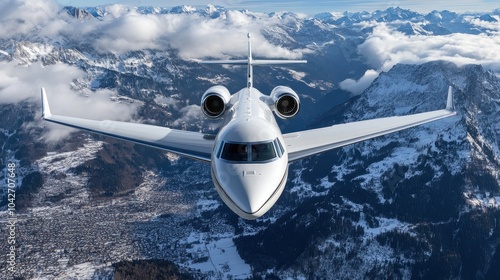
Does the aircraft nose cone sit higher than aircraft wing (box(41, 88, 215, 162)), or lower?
higher

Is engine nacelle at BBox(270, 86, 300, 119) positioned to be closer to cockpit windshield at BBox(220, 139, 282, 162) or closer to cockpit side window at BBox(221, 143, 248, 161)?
cockpit windshield at BBox(220, 139, 282, 162)

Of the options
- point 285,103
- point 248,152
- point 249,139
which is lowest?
point 285,103

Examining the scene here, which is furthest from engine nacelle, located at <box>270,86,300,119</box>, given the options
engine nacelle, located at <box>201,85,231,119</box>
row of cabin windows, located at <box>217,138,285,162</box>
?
row of cabin windows, located at <box>217,138,285,162</box>

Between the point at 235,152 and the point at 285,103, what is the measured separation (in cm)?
1593

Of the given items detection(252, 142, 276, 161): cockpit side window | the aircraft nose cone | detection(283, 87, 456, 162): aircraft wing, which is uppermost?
detection(252, 142, 276, 161): cockpit side window

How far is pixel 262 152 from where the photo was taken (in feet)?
80.3

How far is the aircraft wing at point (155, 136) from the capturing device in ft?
102

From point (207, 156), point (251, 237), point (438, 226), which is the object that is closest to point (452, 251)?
point (438, 226)

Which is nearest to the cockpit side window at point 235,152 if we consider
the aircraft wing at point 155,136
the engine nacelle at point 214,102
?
the aircraft wing at point 155,136

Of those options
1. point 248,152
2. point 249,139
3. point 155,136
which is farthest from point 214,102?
point 248,152

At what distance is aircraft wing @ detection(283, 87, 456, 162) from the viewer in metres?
30.8

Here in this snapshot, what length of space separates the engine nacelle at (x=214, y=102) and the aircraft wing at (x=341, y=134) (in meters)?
7.88

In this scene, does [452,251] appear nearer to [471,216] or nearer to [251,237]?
[471,216]

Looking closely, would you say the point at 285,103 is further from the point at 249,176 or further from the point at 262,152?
the point at 249,176
